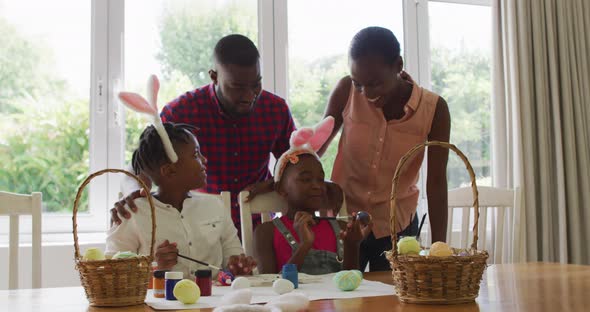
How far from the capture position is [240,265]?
5.66 feet

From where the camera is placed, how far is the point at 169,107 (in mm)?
2201

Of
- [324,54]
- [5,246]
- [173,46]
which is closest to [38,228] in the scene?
[5,246]

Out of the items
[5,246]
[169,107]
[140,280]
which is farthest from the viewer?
[5,246]

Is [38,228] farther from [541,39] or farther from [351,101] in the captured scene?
[541,39]

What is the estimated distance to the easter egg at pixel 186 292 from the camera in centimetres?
130

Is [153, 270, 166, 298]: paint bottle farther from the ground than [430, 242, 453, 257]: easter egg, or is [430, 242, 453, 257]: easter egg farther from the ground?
[430, 242, 453, 257]: easter egg

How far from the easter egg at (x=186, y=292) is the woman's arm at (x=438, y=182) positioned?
3.42 feet

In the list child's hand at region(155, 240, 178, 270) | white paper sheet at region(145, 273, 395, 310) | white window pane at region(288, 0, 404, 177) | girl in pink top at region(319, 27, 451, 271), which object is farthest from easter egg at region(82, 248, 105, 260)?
white window pane at region(288, 0, 404, 177)

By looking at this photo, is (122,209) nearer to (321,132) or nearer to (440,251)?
(321,132)

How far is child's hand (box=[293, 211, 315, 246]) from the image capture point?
1.82 m

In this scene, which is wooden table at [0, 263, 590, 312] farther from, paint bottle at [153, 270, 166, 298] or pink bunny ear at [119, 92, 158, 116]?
pink bunny ear at [119, 92, 158, 116]

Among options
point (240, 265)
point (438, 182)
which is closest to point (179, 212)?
point (240, 265)

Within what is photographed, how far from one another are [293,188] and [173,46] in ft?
4.71

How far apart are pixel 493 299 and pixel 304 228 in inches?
25.4
